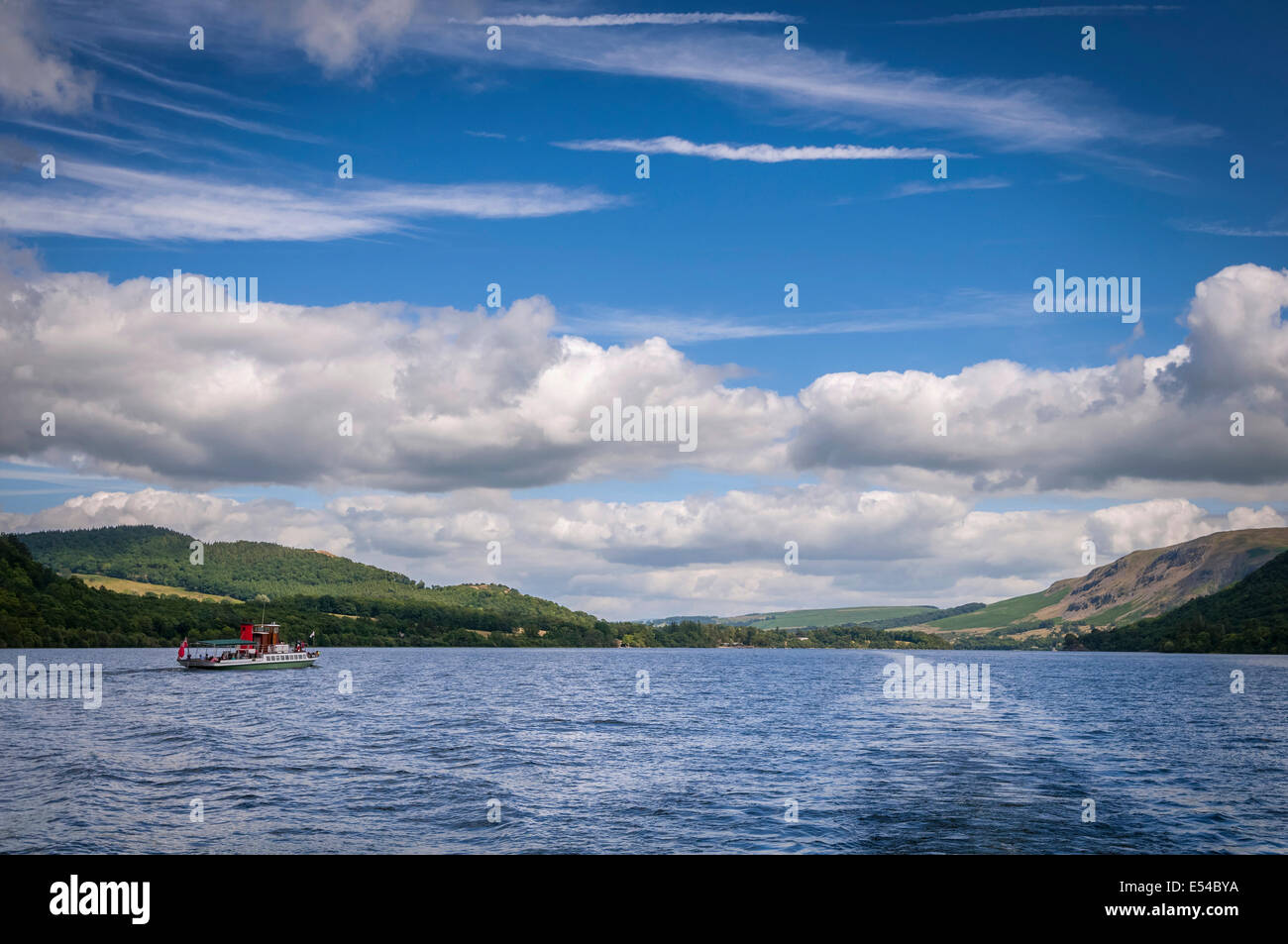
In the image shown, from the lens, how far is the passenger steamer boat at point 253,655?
5979 inches

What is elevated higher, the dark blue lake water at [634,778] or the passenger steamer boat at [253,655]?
the dark blue lake water at [634,778]

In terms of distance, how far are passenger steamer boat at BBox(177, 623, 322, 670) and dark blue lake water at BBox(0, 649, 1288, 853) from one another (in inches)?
2448

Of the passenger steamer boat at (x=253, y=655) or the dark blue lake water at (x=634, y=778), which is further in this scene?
the passenger steamer boat at (x=253, y=655)

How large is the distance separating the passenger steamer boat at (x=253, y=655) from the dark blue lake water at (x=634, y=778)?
62183 mm

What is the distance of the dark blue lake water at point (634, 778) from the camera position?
31656mm

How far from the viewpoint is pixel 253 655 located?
525 ft

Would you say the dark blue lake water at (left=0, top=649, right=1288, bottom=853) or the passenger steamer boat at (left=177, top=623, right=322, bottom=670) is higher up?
the dark blue lake water at (left=0, top=649, right=1288, bottom=853)

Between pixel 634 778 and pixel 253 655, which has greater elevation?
pixel 634 778

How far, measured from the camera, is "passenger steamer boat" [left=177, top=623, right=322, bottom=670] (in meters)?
152

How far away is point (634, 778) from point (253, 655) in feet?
447
